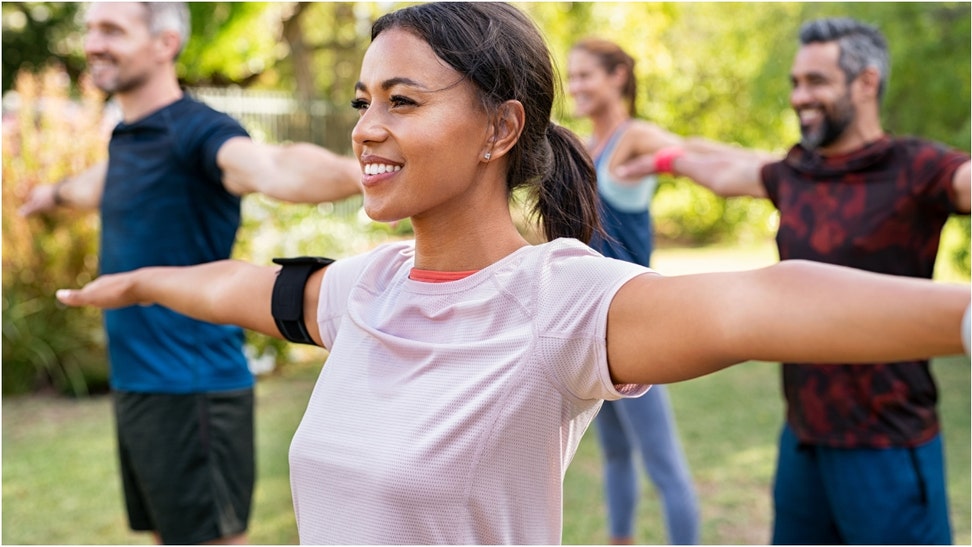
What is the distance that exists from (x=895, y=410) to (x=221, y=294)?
6.87 ft

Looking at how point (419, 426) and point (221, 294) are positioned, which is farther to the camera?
point (221, 294)

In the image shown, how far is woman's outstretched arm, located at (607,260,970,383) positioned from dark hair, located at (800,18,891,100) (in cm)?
241

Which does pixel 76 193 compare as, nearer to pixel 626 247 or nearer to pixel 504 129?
pixel 626 247

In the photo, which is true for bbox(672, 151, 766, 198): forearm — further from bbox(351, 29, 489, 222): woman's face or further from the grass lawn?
bbox(351, 29, 489, 222): woman's face

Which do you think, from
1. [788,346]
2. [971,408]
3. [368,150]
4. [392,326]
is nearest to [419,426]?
[392,326]

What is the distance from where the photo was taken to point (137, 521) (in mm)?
3646

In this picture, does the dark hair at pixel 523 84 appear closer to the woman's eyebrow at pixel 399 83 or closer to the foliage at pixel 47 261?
the woman's eyebrow at pixel 399 83

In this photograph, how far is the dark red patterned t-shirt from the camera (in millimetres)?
3141

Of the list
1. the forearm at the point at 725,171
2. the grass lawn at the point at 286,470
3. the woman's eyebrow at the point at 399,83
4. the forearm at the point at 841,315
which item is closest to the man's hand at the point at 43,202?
the grass lawn at the point at 286,470

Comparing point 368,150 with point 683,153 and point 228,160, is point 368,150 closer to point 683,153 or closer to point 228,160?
point 228,160

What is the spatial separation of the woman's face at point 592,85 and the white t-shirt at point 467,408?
3.22 metres

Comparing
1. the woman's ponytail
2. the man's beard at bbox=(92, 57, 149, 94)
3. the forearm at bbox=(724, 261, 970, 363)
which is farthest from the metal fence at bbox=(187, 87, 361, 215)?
the forearm at bbox=(724, 261, 970, 363)

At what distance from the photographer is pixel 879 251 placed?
10.5ft

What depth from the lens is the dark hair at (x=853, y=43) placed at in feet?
11.8
